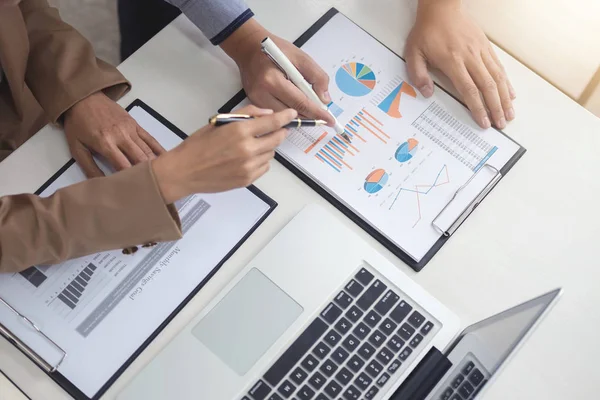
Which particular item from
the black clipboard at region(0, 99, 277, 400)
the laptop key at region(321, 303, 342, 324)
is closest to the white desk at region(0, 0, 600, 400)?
the black clipboard at region(0, 99, 277, 400)

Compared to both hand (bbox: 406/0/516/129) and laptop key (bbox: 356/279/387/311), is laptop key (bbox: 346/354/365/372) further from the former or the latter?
hand (bbox: 406/0/516/129)

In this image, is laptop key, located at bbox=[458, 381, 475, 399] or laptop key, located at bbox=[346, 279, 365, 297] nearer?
laptop key, located at bbox=[458, 381, 475, 399]

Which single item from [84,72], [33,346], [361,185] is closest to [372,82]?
[361,185]

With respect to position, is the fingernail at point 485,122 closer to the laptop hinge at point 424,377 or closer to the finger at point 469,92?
the finger at point 469,92

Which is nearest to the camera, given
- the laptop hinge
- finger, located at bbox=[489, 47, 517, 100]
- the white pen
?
the laptop hinge

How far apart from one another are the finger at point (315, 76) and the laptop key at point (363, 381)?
38 cm

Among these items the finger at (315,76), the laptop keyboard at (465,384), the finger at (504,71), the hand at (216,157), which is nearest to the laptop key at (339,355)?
the laptop keyboard at (465,384)

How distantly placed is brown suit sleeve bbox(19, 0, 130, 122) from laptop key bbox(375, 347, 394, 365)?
0.50 metres

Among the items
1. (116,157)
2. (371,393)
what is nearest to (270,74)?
(116,157)

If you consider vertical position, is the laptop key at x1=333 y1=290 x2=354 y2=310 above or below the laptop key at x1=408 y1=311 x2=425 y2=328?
below

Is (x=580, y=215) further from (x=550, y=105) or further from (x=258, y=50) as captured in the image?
(x=258, y=50)

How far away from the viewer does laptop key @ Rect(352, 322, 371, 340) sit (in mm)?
727

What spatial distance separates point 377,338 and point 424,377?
0.07 meters

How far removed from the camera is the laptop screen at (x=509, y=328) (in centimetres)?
55
